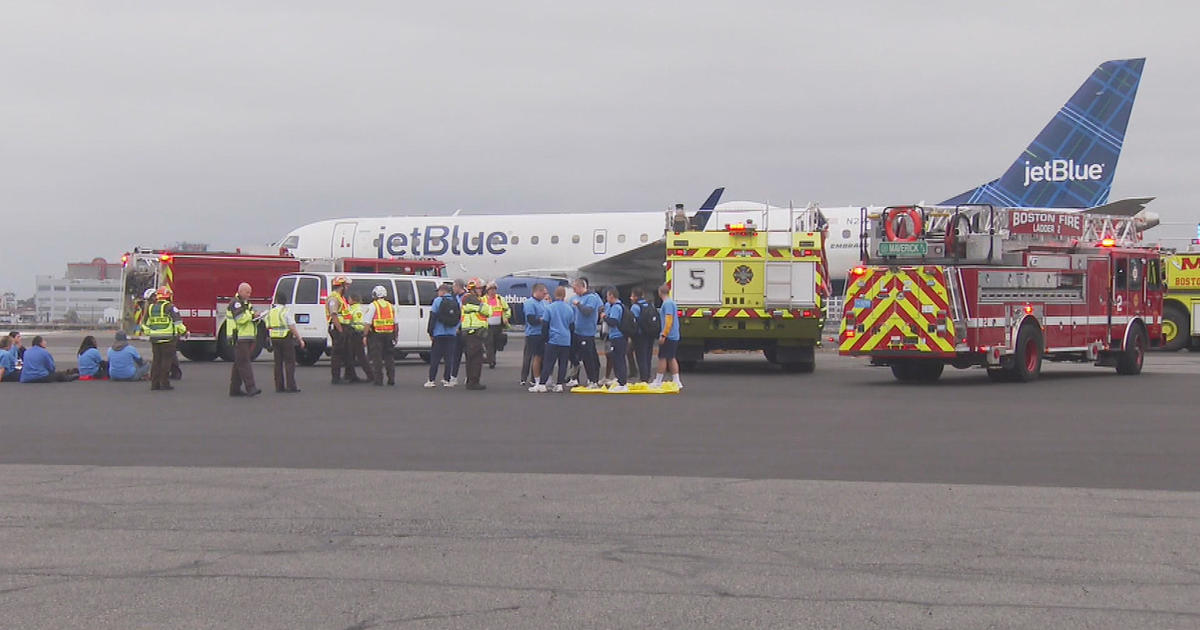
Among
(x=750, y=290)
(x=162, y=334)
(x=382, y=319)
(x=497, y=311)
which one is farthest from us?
(x=497, y=311)

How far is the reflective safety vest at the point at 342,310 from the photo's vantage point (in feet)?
70.8

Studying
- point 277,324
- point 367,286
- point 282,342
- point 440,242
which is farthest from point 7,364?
point 440,242

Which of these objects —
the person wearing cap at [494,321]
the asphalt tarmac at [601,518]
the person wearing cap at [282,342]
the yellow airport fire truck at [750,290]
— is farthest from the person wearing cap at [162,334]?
the yellow airport fire truck at [750,290]

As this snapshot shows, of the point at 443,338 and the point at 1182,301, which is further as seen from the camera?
the point at 1182,301

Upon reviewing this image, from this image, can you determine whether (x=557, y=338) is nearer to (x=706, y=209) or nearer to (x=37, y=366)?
(x=37, y=366)

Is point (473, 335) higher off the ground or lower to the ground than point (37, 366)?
higher

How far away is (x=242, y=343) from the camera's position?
61.9 ft

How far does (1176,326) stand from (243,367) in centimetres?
2447

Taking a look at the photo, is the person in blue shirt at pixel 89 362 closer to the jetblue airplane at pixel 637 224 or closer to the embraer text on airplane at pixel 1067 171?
the jetblue airplane at pixel 637 224

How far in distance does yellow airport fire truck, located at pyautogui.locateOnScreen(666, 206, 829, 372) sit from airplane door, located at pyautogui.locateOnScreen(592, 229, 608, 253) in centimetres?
1661

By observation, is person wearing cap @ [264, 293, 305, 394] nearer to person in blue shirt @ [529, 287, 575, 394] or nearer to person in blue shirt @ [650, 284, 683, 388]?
person in blue shirt @ [529, 287, 575, 394]

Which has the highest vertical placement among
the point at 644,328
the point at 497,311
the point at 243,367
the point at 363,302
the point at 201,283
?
the point at 201,283

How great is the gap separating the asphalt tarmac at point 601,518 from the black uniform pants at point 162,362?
3.60m

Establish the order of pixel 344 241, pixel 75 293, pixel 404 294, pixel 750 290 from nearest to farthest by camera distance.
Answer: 1. pixel 750 290
2. pixel 404 294
3. pixel 344 241
4. pixel 75 293
